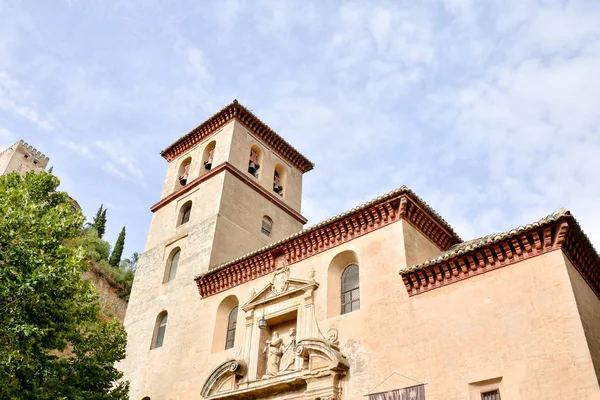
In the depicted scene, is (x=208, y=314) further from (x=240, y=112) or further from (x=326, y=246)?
(x=240, y=112)

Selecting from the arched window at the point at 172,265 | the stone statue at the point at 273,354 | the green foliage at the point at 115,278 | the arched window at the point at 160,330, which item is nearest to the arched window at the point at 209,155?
the arched window at the point at 172,265

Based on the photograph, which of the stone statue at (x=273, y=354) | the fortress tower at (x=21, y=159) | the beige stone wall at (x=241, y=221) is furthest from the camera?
the fortress tower at (x=21, y=159)

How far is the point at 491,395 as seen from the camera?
10969 mm

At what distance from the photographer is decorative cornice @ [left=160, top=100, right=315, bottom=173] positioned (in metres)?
25.2

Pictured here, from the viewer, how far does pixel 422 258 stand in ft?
48.6

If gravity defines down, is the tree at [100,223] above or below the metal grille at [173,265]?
above

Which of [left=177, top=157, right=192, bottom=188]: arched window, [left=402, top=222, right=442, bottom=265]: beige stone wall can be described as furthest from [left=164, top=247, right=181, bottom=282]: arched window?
[left=402, top=222, right=442, bottom=265]: beige stone wall

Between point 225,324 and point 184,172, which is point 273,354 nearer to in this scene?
point 225,324

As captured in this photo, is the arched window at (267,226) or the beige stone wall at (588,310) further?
the arched window at (267,226)

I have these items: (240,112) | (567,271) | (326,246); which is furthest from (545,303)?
(240,112)

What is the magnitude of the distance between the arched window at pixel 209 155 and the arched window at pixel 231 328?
344 inches

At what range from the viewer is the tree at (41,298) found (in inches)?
486

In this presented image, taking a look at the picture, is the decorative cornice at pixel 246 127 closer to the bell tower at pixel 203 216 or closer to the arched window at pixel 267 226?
the bell tower at pixel 203 216

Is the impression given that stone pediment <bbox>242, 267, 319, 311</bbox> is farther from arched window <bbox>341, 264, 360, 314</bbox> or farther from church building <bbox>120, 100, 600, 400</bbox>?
arched window <bbox>341, 264, 360, 314</bbox>
